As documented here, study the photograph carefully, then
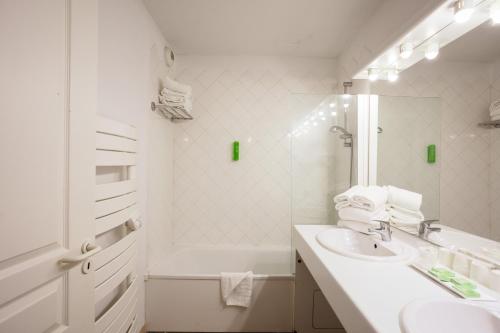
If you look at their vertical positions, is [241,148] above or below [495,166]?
above

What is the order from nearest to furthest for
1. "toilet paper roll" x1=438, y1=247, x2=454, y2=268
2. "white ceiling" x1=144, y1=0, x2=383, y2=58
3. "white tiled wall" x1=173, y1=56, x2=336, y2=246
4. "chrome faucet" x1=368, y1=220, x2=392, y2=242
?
"toilet paper roll" x1=438, y1=247, x2=454, y2=268, "chrome faucet" x1=368, y1=220, x2=392, y2=242, "white ceiling" x1=144, y1=0, x2=383, y2=58, "white tiled wall" x1=173, y1=56, x2=336, y2=246

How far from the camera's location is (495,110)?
0.80 meters

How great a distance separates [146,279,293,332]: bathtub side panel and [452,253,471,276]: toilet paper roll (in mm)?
1033

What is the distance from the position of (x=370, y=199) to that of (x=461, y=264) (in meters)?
0.48

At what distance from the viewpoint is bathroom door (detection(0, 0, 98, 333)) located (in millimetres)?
547

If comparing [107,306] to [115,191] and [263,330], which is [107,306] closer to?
[115,191]

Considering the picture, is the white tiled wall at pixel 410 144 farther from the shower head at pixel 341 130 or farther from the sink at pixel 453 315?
the sink at pixel 453 315

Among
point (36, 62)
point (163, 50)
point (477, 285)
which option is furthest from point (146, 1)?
point (477, 285)

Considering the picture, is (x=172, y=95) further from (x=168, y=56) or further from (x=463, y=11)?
(x=463, y=11)

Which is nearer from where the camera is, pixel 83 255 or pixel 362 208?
pixel 83 255

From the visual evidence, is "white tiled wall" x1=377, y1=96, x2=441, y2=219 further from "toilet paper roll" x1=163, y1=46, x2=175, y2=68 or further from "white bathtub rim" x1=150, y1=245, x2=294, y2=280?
"toilet paper roll" x1=163, y1=46, x2=175, y2=68

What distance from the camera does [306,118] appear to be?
178 cm

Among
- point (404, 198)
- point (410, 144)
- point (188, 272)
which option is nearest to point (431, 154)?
point (410, 144)

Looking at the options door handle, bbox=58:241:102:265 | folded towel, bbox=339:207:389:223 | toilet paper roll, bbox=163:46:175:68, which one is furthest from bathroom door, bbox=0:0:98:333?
folded towel, bbox=339:207:389:223
